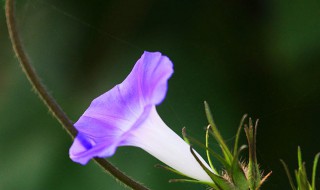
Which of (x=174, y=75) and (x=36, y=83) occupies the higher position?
(x=36, y=83)

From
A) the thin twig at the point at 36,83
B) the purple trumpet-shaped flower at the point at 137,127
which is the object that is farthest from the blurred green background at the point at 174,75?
Result: the thin twig at the point at 36,83

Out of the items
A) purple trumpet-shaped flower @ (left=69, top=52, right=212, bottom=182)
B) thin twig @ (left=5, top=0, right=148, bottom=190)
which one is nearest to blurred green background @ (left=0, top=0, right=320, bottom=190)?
purple trumpet-shaped flower @ (left=69, top=52, right=212, bottom=182)

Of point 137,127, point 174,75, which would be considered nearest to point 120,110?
point 137,127

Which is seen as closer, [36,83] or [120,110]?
[36,83]

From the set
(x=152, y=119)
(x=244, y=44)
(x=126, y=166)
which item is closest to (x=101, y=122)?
(x=152, y=119)

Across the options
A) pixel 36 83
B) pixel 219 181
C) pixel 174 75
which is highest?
pixel 36 83

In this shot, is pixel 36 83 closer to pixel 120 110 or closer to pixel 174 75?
pixel 120 110

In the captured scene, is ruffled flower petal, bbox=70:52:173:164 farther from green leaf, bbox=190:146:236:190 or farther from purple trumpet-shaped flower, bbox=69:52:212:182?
green leaf, bbox=190:146:236:190

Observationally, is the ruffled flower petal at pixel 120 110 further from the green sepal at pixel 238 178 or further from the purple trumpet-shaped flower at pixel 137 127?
the green sepal at pixel 238 178

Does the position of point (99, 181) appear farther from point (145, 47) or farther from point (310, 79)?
point (310, 79)
